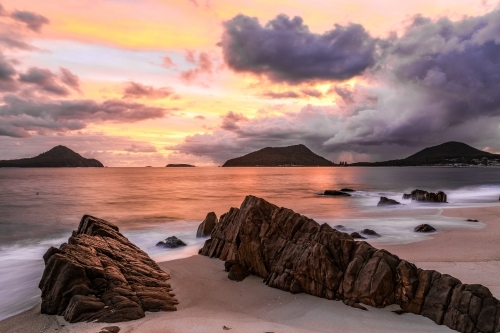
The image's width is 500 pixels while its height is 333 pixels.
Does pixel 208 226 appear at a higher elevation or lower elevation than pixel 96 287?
lower

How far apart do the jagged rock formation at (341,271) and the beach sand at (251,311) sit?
37cm

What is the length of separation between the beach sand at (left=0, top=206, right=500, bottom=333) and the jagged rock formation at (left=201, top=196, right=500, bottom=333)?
0.37 m

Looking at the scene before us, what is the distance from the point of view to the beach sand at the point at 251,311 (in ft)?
31.0

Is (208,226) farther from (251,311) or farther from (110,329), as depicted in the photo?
(110,329)

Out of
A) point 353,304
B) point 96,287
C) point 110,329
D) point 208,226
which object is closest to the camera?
point 110,329

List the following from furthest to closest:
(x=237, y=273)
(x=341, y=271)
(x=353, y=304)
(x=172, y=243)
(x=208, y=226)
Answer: (x=208, y=226) < (x=172, y=243) < (x=237, y=273) < (x=341, y=271) < (x=353, y=304)

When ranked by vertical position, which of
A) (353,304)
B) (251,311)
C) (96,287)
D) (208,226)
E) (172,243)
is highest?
(96,287)

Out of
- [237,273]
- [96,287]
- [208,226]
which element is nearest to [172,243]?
[208,226]

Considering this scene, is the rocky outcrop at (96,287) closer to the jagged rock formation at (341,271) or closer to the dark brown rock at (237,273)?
the dark brown rock at (237,273)

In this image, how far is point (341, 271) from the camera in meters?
11.5

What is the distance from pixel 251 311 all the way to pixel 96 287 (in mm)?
4847

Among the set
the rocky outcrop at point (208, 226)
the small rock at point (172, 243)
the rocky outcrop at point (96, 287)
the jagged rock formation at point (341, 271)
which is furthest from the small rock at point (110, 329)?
the rocky outcrop at point (208, 226)

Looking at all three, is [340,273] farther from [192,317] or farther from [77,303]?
[77,303]

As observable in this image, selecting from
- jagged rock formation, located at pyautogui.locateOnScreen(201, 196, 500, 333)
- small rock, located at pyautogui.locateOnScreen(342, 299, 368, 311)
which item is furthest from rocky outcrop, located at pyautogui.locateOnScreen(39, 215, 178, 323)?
small rock, located at pyautogui.locateOnScreen(342, 299, 368, 311)
